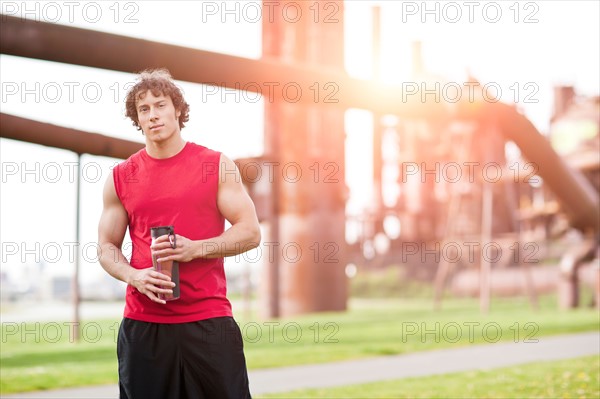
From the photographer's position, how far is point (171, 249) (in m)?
3.18

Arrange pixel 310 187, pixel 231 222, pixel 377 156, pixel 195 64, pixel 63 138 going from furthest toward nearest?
pixel 377 156
pixel 310 187
pixel 63 138
pixel 195 64
pixel 231 222

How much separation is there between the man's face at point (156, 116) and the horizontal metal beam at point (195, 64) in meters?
3.63

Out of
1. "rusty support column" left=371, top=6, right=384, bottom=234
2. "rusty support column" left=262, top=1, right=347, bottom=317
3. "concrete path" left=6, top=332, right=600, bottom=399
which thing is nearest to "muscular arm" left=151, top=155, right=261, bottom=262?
"concrete path" left=6, top=332, right=600, bottom=399

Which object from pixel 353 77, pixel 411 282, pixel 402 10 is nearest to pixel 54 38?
pixel 353 77

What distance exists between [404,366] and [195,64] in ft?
12.0

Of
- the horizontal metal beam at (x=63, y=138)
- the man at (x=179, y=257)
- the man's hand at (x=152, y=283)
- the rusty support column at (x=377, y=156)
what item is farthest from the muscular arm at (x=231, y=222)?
the rusty support column at (x=377, y=156)

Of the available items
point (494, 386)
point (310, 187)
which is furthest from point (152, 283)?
point (310, 187)

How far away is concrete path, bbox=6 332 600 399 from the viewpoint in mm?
7523

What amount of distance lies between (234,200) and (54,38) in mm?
3864

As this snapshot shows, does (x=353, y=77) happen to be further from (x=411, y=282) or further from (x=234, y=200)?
(x=411, y=282)

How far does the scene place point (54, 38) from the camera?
673 cm

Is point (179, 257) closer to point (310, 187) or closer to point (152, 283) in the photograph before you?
point (152, 283)

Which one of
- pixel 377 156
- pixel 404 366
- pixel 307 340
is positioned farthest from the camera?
pixel 377 156

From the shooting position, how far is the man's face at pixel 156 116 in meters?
3.33
